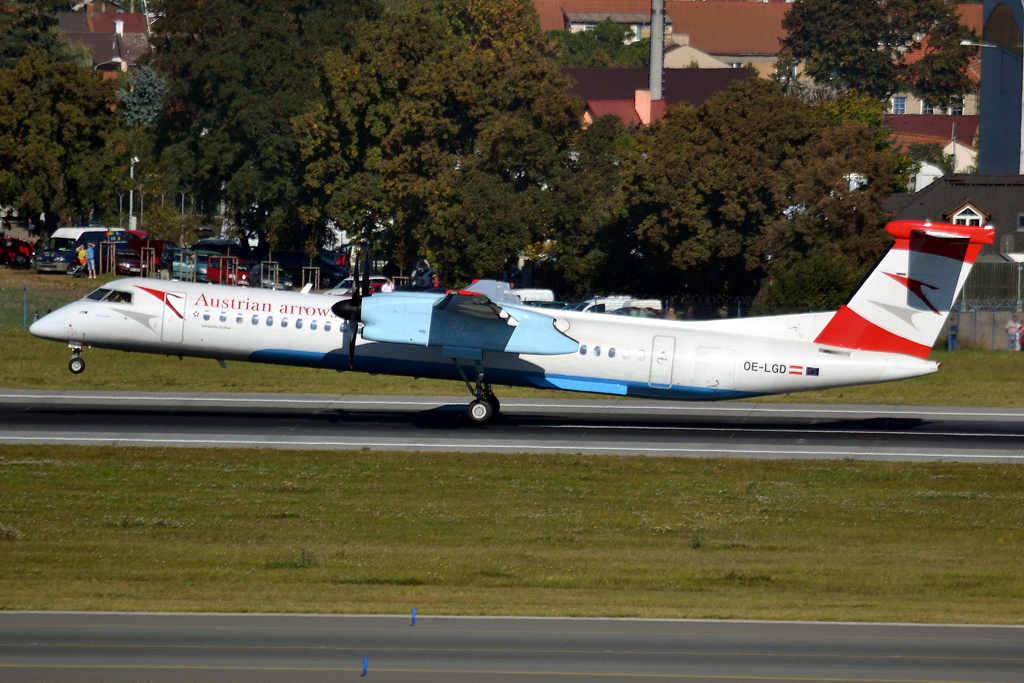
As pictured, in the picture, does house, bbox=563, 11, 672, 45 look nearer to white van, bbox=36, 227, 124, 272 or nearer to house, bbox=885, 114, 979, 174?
house, bbox=885, 114, 979, 174

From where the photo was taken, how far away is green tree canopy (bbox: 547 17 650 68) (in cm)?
17225

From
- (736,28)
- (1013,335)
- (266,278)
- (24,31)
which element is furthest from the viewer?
(736,28)

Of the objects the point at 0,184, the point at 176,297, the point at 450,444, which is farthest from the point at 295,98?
the point at 450,444

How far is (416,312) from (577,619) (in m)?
14.5

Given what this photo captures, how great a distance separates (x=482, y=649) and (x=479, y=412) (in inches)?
647

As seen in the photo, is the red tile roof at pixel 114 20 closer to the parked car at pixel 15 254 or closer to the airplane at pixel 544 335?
the parked car at pixel 15 254

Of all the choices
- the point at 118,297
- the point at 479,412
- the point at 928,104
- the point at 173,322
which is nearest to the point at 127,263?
the point at 118,297

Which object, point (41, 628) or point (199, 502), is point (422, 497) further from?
point (41, 628)

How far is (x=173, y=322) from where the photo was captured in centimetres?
2834

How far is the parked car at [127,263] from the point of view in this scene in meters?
65.5

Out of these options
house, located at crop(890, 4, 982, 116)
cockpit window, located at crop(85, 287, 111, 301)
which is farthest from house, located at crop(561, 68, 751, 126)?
cockpit window, located at crop(85, 287, 111, 301)

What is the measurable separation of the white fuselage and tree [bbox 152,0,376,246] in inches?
1599

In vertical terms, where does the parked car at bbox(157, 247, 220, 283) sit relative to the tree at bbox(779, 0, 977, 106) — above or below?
below

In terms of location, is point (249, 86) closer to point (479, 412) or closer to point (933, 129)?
point (479, 412)
